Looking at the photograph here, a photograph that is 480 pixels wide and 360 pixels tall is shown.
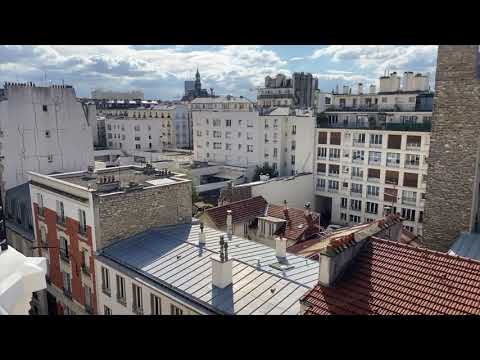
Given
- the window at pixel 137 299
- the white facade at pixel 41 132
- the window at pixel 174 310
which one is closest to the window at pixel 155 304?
the window at pixel 174 310

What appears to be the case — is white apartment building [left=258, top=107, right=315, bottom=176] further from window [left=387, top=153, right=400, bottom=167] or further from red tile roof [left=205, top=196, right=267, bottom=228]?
red tile roof [left=205, top=196, right=267, bottom=228]

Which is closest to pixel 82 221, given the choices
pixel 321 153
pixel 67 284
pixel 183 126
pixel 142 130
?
pixel 67 284

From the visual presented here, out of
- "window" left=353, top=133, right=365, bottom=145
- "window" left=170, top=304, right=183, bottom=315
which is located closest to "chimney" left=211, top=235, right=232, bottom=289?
"window" left=170, top=304, right=183, bottom=315

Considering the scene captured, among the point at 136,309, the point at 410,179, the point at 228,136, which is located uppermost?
the point at 228,136

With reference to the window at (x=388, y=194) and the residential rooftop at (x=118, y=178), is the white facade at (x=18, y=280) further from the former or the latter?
the window at (x=388, y=194)

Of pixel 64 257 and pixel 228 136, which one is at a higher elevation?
pixel 228 136

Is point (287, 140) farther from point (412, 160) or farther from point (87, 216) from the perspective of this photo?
point (87, 216)

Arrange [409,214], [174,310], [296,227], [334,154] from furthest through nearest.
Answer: [334,154] → [409,214] → [296,227] → [174,310]

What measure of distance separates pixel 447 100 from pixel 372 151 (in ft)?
70.2

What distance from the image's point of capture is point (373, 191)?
33.4 metres

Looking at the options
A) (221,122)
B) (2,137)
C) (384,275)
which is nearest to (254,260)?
(384,275)

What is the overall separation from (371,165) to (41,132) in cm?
2526

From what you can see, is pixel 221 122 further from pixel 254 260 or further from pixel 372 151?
pixel 254 260

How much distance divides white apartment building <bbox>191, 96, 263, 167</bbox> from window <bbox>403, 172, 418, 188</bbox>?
16.3m
